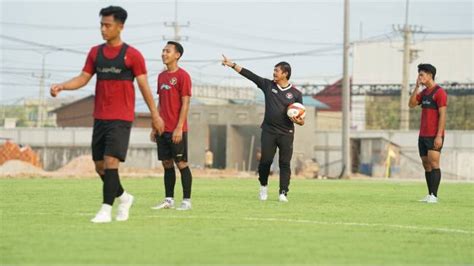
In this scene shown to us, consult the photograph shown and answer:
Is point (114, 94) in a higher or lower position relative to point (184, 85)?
lower

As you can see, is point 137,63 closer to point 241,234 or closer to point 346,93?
point 241,234

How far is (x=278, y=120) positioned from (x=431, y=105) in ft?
8.95

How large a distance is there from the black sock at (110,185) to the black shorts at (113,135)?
0.60ft

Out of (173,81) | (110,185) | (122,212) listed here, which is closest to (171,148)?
(173,81)

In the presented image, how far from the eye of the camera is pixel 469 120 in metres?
90.8

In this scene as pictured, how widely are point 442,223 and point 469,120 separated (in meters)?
79.7

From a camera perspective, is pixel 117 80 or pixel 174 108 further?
pixel 174 108

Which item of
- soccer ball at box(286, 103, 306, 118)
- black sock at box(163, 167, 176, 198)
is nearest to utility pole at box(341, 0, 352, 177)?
soccer ball at box(286, 103, 306, 118)

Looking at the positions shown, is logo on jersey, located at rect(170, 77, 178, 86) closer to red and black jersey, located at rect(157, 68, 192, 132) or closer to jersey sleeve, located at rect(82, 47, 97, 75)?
red and black jersey, located at rect(157, 68, 192, 132)

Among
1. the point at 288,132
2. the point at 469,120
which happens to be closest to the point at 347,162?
the point at 288,132

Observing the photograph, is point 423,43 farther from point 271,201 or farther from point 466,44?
point 271,201

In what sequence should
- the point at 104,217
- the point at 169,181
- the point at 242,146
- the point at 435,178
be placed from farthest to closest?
the point at 242,146, the point at 435,178, the point at 169,181, the point at 104,217

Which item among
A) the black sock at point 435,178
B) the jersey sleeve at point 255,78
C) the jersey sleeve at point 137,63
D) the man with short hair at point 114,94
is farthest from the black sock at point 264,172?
the jersey sleeve at point 137,63

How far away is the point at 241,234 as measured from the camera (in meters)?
10.7
